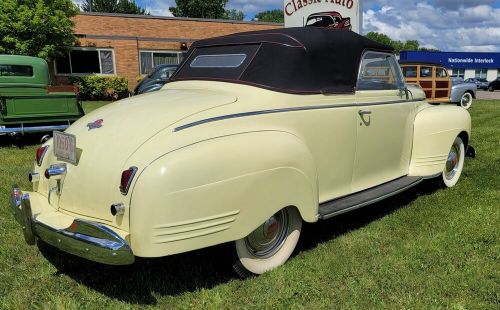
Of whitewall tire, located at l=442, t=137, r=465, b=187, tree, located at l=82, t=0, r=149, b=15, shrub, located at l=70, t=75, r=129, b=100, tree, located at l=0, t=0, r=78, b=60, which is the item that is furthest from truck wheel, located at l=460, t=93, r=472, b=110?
tree, located at l=82, t=0, r=149, b=15

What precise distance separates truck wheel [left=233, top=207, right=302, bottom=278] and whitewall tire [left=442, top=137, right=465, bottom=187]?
9.05 feet

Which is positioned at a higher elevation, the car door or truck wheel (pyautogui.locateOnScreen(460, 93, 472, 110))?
the car door

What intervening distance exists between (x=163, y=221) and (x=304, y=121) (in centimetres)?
136

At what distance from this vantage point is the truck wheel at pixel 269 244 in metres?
3.04

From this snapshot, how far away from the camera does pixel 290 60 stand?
348 cm

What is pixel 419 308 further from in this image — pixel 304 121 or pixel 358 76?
pixel 358 76

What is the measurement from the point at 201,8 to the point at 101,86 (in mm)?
40151

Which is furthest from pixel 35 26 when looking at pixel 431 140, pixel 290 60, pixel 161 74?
pixel 431 140

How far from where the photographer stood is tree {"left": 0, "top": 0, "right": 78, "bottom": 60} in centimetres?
1711

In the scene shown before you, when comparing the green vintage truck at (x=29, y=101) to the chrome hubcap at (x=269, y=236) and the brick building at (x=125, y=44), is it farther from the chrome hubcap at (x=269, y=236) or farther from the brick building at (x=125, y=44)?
the brick building at (x=125, y=44)

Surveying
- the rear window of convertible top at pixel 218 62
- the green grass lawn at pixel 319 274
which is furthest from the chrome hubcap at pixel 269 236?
the rear window of convertible top at pixel 218 62

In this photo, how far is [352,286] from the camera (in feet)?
9.97

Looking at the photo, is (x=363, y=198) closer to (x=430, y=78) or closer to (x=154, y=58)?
(x=430, y=78)

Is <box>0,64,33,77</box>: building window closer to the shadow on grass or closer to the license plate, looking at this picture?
the shadow on grass
